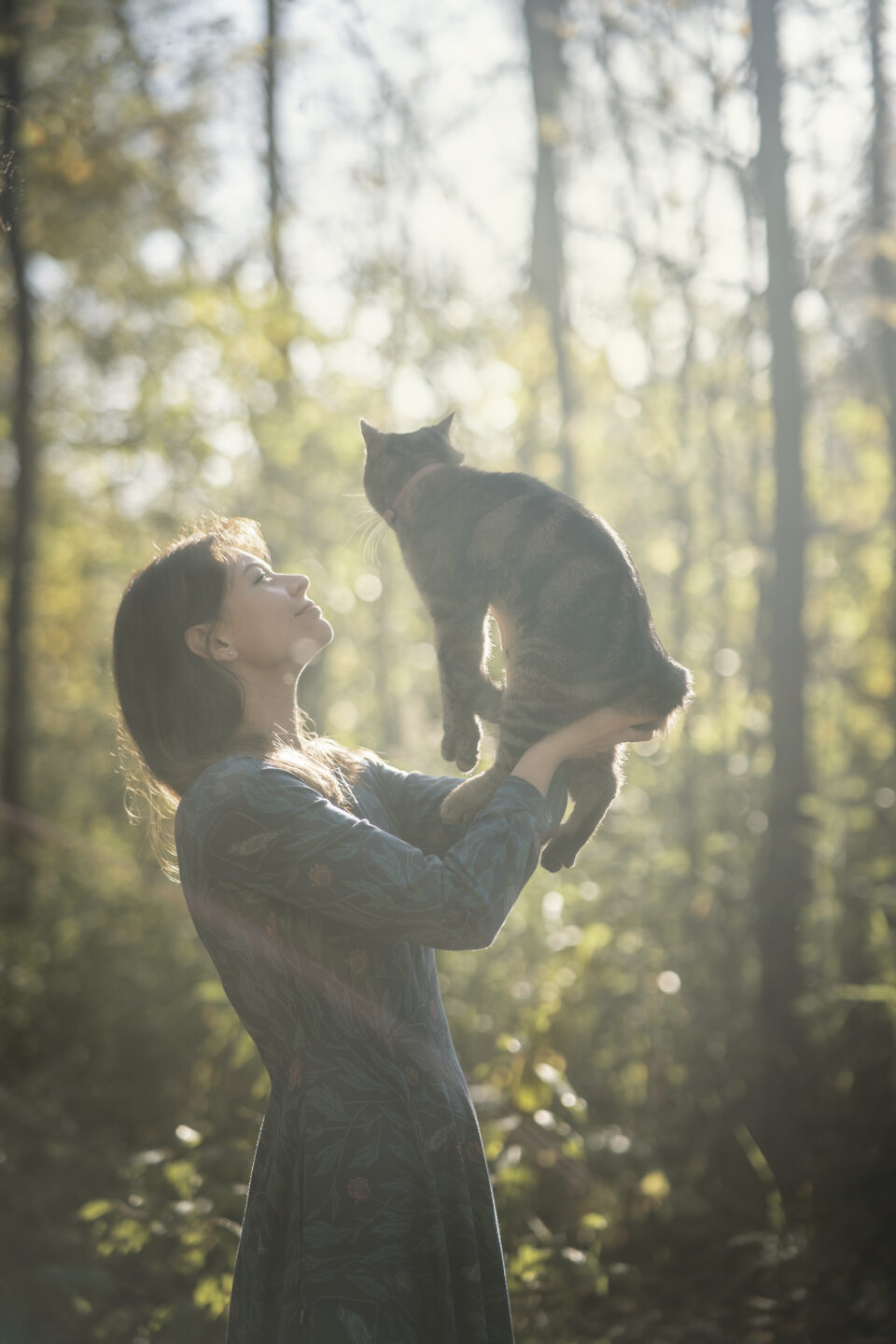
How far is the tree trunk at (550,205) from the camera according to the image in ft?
17.9

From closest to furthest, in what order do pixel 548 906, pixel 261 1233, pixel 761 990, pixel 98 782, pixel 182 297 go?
pixel 261 1233 < pixel 548 906 < pixel 761 990 < pixel 182 297 < pixel 98 782

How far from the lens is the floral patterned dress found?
1357mm

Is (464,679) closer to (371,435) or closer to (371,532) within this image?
(371,532)

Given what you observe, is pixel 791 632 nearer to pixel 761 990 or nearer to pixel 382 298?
pixel 761 990

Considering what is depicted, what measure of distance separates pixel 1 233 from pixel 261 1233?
6.09ft

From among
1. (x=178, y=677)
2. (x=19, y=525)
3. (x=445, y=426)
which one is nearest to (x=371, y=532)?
(x=445, y=426)

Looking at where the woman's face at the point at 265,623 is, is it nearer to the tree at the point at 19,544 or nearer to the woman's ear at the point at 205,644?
the woman's ear at the point at 205,644

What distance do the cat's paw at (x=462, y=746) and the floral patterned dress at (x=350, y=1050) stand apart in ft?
0.92

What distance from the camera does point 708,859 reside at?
4.78m

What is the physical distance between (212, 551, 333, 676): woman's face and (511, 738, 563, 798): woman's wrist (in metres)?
0.39

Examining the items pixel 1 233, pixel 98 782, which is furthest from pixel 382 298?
pixel 98 782

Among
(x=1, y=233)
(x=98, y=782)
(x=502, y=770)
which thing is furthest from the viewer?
(x=98, y=782)

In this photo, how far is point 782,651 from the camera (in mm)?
4371

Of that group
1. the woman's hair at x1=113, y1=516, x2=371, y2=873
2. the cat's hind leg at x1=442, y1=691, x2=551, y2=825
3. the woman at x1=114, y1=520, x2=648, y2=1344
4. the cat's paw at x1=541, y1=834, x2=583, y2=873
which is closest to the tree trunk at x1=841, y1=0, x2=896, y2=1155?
the cat's paw at x1=541, y1=834, x2=583, y2=873
